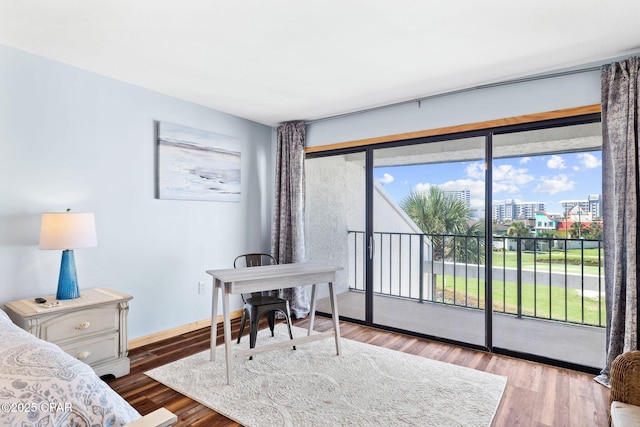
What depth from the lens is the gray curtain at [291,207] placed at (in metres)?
4.29

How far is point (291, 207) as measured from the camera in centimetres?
435

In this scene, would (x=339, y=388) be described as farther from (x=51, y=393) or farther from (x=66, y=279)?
(x=66, y=279)

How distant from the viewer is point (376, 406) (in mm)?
2242

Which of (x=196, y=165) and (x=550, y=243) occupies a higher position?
(x=196, y=165)

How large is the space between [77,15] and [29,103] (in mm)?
1019

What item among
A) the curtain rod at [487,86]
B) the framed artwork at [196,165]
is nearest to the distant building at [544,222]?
the curtain rod at [487,86]

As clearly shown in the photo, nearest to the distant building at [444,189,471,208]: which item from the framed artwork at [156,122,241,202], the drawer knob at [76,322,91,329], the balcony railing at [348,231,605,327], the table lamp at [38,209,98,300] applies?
the balcony railing at [348,231,605,327]

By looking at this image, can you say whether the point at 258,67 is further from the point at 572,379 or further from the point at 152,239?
the point at 572,379

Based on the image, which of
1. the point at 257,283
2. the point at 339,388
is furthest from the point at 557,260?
the point at 257,283

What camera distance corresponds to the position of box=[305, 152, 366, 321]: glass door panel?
4484 mm

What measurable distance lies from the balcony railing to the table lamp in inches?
129

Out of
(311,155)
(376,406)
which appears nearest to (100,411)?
(376,406)

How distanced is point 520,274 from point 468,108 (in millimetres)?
1915

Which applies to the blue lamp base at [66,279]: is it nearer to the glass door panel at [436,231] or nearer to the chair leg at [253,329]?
the chair leg at [253,329]
